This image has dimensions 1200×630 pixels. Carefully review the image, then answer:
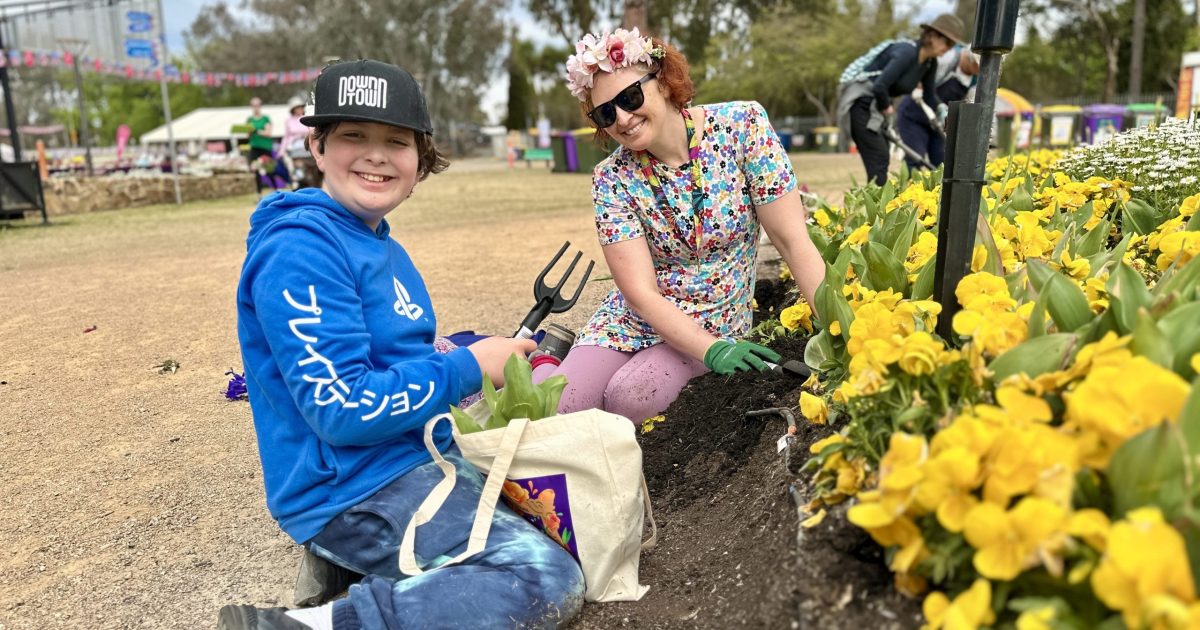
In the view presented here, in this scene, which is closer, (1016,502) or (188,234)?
(1016,502)

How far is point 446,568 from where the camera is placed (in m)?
1.87

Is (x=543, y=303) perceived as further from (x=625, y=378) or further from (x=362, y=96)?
(x=362, y=96)

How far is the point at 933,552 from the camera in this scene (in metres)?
1.23

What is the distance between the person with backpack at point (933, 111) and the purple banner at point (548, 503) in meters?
6.01

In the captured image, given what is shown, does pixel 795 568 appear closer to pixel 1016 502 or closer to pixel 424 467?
pixel 1016 502

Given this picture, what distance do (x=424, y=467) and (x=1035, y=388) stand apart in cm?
130

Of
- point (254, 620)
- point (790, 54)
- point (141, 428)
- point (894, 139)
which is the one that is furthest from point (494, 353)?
point (790, 54)

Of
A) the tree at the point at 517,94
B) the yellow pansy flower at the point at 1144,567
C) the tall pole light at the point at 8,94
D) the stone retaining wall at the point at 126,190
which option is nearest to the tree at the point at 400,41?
the tree at the point at 517,94

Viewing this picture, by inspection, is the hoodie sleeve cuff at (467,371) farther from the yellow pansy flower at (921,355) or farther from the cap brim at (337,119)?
the yellow pansy flower at (921,355)

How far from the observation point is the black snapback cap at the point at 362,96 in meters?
1.97

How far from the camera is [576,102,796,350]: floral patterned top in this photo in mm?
2850

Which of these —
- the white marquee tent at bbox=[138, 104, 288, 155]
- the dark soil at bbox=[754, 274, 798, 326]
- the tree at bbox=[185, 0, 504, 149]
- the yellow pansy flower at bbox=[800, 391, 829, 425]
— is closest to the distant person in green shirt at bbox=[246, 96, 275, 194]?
the dark soil at bbox=[754, 274, 798, 326]

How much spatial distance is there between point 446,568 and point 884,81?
5.72 meters

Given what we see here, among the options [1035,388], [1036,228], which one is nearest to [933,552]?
[1035,388]
